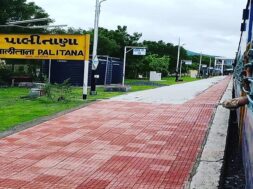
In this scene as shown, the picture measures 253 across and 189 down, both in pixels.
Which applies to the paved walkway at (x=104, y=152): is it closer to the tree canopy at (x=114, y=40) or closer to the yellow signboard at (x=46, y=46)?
the yellow signboard at (x=46, y=46)

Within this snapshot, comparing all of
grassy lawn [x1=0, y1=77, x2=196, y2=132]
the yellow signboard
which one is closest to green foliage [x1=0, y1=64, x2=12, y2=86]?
the yellow signboard

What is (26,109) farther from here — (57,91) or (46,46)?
(46,46)

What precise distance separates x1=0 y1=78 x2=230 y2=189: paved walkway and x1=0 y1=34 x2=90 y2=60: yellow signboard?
20.5 feet

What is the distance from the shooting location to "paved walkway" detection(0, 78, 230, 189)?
20.6 ft

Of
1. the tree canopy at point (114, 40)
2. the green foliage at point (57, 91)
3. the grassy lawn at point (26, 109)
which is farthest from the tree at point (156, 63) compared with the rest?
the grassy lawn at point (26, 109)

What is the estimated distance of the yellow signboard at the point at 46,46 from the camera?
758 inches

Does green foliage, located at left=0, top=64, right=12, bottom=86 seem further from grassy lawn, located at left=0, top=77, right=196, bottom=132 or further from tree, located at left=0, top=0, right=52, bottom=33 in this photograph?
grassy lawn, located at left=0, top=77, right=196, bottom=132

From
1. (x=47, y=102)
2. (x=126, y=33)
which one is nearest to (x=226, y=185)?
(x=47, y=102)

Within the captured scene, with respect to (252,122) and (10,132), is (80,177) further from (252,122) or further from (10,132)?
(10,132)

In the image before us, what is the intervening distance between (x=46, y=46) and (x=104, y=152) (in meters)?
12.1

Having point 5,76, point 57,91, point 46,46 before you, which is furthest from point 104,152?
point 5,76

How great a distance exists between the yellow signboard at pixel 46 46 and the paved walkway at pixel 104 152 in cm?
626

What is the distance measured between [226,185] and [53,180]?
104 inches

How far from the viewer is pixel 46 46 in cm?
1950
